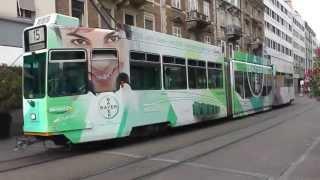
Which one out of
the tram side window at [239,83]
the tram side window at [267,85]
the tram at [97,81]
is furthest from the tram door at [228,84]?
the tram side window at [267,85]

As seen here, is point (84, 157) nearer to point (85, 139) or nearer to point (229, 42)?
point (85, 139)

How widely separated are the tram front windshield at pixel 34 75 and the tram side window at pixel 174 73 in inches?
203

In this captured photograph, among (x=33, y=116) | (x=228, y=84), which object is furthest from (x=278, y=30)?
(x=33, y=116)

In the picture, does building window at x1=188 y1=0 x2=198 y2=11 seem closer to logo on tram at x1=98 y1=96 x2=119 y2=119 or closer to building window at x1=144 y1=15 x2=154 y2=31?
building window at x1=144 y1=15 x2=154 y2=31

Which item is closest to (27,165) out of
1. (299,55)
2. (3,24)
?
(3,24)

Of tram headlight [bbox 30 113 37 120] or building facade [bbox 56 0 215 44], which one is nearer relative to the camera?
tram headlight [bbox 30 113 37 120]

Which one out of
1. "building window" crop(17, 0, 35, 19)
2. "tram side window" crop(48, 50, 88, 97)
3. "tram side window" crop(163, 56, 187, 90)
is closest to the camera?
"tram side window" crop(48, 50, 88, 97)

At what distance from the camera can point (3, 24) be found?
2455cm

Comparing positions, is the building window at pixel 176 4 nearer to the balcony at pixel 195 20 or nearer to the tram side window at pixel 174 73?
the balcony at pixel 195 20

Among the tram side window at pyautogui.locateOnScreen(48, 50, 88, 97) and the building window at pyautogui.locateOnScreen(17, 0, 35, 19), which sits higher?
the building window at pyautogui.locateOnScreen(17, 0, 35, 19)

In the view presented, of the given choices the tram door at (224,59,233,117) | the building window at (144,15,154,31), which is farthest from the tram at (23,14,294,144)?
the building window at (144,15,154,31)

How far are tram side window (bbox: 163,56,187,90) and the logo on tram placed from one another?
3327 millimetres

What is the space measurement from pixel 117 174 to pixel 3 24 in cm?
1476

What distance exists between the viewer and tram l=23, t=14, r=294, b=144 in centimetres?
1493
